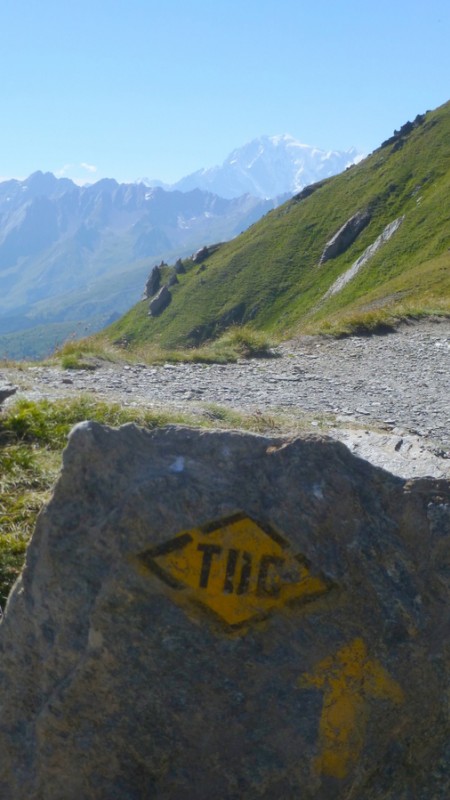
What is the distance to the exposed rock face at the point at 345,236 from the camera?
102m

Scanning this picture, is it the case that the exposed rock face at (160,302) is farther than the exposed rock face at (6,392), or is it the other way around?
the exposed rock face at (160,302)

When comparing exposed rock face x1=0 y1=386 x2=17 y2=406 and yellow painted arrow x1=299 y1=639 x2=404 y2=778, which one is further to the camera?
exposed rock face x1=0 y1=386 x2=17 y2=406

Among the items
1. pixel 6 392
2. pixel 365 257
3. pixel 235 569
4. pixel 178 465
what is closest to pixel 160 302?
pixel 365 257

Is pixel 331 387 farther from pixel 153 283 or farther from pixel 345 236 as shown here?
pixel 153 283

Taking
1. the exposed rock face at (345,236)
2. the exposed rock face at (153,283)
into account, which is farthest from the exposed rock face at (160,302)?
the exposed rock face at (345,236)

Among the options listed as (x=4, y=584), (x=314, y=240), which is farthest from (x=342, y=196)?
(x=4, y=584)

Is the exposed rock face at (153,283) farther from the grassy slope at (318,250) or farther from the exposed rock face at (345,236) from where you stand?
the exposed rock face at (345,236)

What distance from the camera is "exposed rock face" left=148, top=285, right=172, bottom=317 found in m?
116

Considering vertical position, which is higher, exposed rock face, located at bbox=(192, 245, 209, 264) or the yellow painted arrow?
exposed rock face, located at bbox=(192, 245, 209, 264)

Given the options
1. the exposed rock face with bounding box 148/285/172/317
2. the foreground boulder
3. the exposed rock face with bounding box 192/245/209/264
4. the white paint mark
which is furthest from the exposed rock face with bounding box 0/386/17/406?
the exposed rock face with bounding box 192/245/209/264

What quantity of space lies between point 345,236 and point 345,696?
103174 mm

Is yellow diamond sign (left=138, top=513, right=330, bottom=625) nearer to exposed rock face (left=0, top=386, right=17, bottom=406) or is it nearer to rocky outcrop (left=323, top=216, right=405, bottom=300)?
exposed rock face (left=0, top=386, right=17, bottom=406)

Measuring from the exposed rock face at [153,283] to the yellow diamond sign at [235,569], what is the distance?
12692cm

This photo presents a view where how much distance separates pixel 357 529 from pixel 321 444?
51 cm
